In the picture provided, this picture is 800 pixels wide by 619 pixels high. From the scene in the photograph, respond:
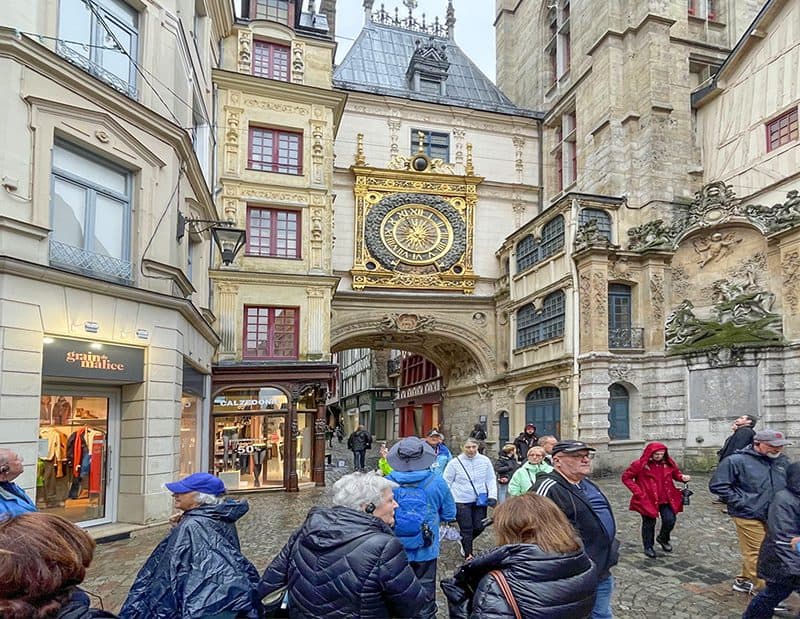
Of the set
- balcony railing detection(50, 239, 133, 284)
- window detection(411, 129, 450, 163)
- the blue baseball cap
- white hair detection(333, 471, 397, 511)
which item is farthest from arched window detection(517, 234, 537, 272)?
white hair detection(333, 471, 397, 511)

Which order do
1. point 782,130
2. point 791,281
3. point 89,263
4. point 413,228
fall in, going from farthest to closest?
point 413,228, point 782,130, point 791,281, point 89,263

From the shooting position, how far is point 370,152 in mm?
25500

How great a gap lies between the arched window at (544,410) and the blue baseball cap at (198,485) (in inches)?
730

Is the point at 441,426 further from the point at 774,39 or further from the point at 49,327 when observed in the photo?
the point at 49,327

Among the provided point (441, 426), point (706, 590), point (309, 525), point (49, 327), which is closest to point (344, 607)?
point (309, 525)

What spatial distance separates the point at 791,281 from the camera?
56.2 feet

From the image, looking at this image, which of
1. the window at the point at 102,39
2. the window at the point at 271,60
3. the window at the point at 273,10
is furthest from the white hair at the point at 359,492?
the window at the point at 273,10

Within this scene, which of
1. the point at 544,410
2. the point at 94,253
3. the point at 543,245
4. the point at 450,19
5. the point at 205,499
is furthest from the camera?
the point at 450,19

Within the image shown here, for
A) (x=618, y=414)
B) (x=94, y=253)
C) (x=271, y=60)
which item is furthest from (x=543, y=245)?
(x=94, y=253)

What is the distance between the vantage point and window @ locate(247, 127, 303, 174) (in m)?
19.9

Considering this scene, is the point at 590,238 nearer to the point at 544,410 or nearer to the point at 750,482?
the point at 544,410

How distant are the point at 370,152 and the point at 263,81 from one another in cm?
679

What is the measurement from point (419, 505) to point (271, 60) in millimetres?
18809

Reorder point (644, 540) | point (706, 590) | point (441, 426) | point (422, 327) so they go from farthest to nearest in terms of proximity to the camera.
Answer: point (441, 426)
point (422, 327)
point (644, 540)
point (706, 590)
